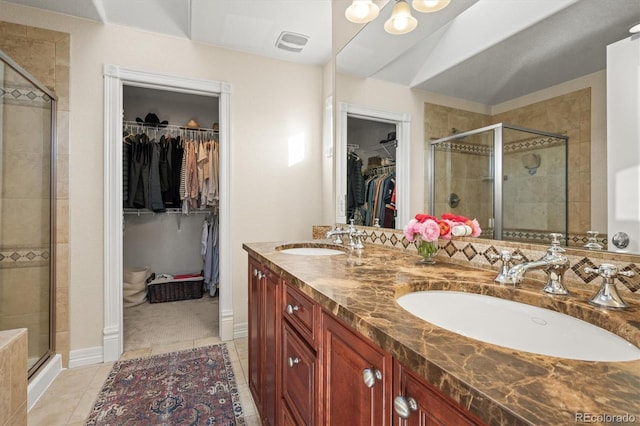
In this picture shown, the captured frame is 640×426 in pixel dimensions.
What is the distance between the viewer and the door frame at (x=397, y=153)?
1488 mm

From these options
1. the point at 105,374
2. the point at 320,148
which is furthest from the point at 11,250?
the point at 320,148

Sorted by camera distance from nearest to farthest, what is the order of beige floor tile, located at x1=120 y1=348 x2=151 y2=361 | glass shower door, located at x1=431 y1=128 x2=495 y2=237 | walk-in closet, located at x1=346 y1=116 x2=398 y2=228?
glass shower door, located at x1=431 y1=128 x2=495 y2=237
walk-in closet, located at x1=346 y1=116 x2=398 y2=228
beige floor tile, located at x1=120 y1=348 x2=151 y2=361

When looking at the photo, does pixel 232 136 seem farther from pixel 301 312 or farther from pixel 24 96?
pixel 301 312

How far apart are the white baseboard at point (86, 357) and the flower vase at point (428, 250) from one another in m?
2.28

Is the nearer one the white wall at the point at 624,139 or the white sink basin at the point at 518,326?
the white sink basin at the point at 518,326

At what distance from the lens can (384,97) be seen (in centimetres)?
165

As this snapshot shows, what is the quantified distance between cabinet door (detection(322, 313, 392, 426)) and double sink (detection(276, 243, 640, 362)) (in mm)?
165

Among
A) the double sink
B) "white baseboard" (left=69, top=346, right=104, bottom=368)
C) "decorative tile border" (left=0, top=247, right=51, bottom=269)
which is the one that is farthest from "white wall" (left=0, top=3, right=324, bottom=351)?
the double sink

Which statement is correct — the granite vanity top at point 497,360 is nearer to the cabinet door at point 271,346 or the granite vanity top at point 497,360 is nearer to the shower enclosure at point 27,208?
the cabinet door at point 271,346

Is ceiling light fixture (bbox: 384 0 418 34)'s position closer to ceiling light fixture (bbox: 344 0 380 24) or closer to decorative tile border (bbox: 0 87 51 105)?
ceiling light fixture (bbox: 344 0 380 24)

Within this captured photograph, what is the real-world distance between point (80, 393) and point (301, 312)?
1719 millimetres

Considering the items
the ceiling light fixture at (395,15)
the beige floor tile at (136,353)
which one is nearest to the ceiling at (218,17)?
the ceiling light fixture at (395,15)

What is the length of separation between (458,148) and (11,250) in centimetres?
251

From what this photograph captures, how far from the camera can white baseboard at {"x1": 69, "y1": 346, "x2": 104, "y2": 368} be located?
2.04 m
